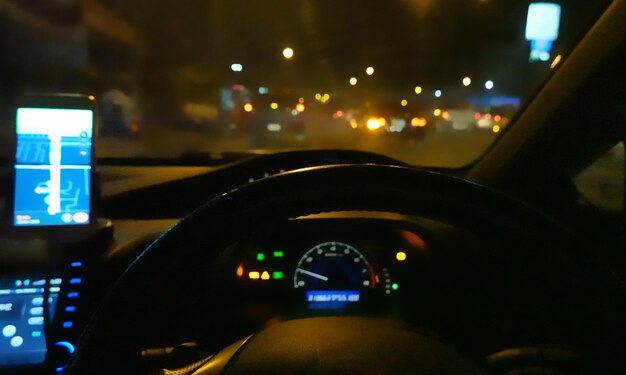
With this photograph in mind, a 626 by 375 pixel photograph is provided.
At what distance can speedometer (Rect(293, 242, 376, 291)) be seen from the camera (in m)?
3.56

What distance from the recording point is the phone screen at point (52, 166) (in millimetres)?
3381

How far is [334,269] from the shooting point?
362 centimetres

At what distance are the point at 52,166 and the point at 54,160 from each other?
3cm

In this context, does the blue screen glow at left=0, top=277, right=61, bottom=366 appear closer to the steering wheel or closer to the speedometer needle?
the speedometer needle

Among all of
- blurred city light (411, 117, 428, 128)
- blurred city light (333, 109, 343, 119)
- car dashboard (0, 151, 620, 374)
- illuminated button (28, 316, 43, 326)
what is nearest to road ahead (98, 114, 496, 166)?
blurred city light (333, 109, 343, 119)

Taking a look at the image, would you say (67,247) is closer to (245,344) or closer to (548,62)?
(245,344)

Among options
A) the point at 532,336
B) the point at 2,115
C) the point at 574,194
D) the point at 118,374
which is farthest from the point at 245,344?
the point at 574,194

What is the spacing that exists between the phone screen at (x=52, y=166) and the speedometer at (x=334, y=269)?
3.18 feet

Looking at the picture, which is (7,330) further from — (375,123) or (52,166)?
(375,123)

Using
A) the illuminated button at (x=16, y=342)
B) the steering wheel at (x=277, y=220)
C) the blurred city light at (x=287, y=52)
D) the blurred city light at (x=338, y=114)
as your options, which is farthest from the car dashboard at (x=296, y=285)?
the blurred city light at (x=338, y=114)

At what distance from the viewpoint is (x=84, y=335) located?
154 cm

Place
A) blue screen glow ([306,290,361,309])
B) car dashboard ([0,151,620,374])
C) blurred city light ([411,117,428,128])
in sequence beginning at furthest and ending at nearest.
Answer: blurred city light ([411,117,428,128])
blue screen glow ([306,290,361,309])
car dashboard ([0,151,620,374])

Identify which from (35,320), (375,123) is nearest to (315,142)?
(35,320)

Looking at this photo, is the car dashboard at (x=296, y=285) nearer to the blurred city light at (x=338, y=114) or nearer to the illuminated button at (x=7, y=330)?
the illuminated button at (x=7, y=330)
